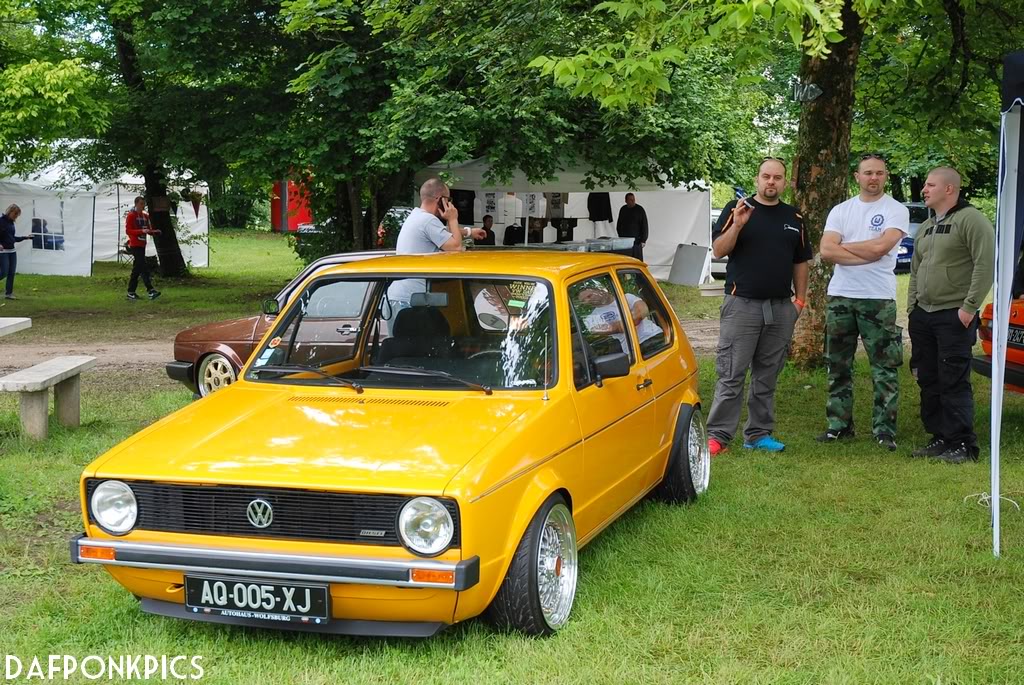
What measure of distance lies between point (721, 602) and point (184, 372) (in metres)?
6.15

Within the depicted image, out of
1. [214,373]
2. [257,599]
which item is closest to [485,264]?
[257,599]

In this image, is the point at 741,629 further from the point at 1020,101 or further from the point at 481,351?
the point at 1020,101

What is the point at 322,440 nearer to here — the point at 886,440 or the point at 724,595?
the point at 724,595

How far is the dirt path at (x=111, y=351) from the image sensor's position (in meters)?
13.6

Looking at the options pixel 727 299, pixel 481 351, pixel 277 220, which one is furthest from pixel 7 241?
pixel 277 220

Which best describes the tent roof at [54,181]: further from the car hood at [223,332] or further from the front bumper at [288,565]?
the front bumper at [288,565]

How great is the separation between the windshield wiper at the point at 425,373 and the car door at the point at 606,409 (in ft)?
1.45

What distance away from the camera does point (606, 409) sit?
5480mm

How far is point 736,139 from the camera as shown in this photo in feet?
66.6

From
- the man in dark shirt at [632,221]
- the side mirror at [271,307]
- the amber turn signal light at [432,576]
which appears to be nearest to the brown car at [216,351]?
the side mirror at [271,307]

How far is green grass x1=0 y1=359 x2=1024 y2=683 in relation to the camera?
4.39 m

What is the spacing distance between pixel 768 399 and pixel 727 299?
34.0 inches

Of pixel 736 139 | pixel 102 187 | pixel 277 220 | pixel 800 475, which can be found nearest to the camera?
pixel 800 475

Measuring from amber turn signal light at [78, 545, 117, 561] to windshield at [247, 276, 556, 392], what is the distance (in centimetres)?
127
